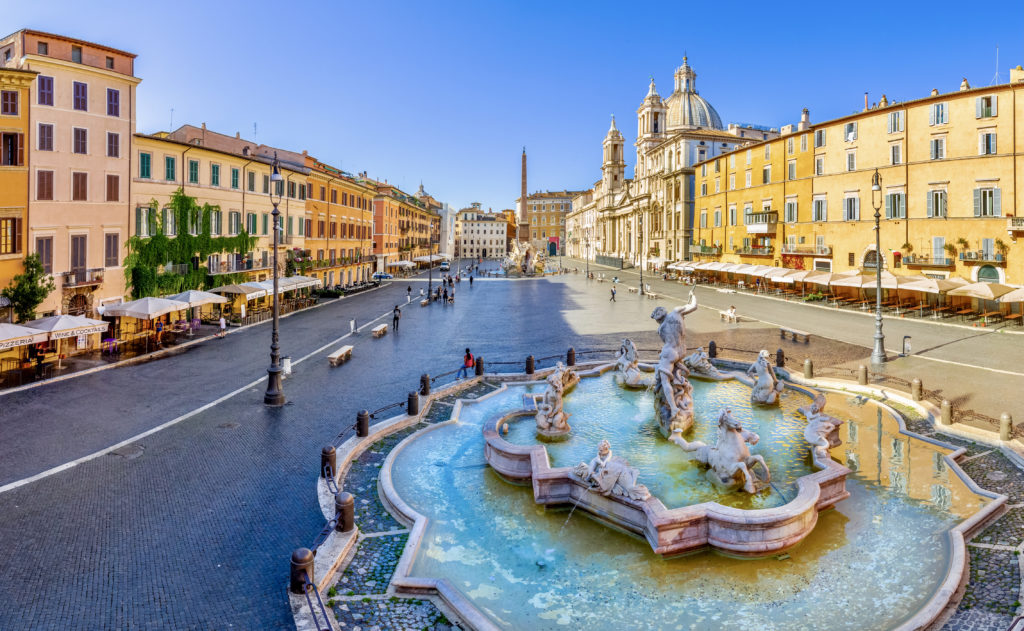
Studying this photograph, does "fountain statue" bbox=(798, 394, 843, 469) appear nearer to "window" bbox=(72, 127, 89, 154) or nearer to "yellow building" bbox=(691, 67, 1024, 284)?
"yellow building" bbox=(691, 67, 1024, 284)

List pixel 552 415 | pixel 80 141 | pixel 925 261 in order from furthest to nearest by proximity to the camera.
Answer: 1. pixel 925 261
2. pixel 80 141
3. pixel 552 415

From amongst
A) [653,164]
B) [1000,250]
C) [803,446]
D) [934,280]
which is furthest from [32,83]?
[653,164]

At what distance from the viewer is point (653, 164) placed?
84.8 m

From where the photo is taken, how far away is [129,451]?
12375 mm

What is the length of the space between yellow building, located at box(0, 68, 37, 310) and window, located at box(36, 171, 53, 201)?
17.0 inches

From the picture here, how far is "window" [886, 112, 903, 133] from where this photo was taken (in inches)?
1463

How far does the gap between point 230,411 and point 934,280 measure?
3554 cm

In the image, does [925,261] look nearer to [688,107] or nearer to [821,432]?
[821,432]

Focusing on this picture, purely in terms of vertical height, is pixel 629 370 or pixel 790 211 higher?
pixel 790 211

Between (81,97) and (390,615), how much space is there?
26292mm

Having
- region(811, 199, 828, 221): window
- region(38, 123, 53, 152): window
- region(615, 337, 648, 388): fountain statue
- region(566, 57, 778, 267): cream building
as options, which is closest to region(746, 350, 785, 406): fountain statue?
region(615, 337, 648, 388): fountain statue

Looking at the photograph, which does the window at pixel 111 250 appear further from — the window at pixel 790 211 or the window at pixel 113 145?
the window at pixel 790 211

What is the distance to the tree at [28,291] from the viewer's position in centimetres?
2078

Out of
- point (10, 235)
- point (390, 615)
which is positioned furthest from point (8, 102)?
point (390, 615)
